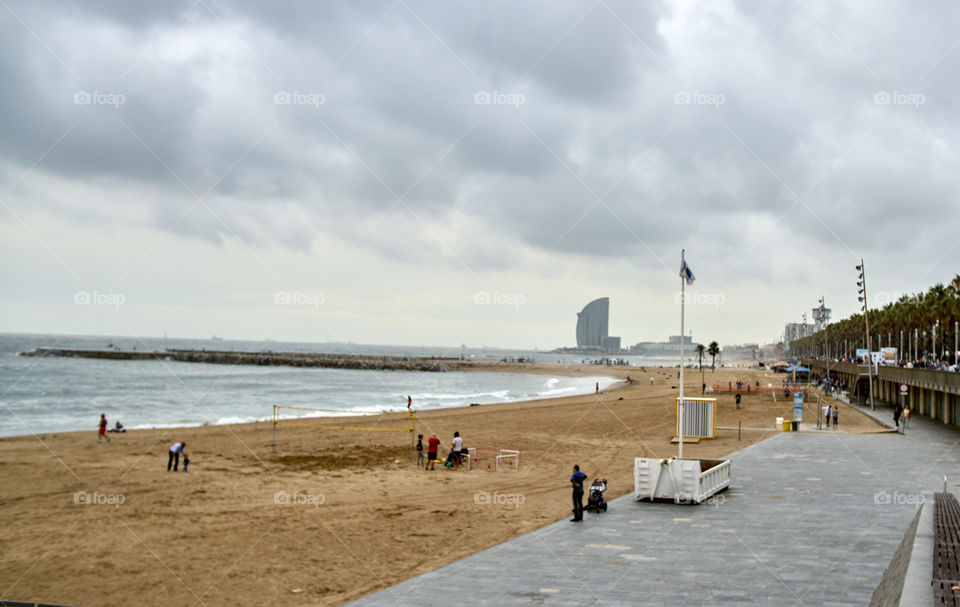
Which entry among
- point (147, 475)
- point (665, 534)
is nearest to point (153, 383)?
point (147, 475)

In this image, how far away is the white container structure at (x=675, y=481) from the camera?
1675 centimetres

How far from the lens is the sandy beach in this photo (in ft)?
40.7

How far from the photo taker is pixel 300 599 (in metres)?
11.2

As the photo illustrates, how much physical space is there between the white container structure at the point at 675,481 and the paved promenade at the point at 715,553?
1.05 feet

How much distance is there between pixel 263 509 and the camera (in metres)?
18.3

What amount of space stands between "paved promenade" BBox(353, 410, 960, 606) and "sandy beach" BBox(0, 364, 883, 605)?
1.56 meters

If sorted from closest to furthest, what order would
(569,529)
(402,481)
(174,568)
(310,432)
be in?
(174,568) < (569,529) < (402,481) < (310,432)

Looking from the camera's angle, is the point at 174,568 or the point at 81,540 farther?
the point at 81,540

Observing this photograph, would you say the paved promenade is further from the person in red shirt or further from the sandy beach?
the person in red shirt

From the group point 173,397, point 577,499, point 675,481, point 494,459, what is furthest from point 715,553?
point 173,397

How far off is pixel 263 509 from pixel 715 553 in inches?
466

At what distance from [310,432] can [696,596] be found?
1244 inches

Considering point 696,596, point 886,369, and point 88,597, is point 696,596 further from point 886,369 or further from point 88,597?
point 886,369

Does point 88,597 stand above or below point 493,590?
below
